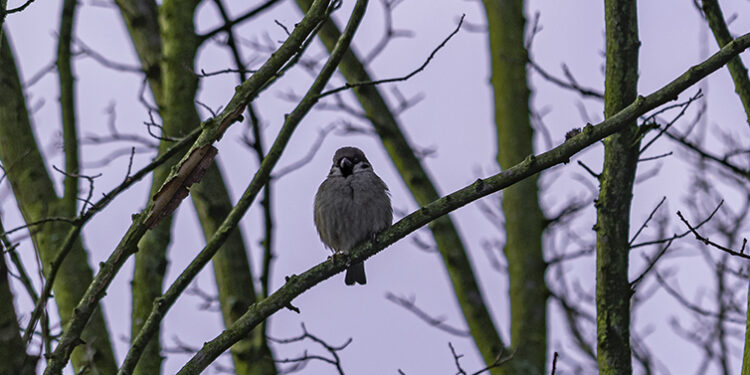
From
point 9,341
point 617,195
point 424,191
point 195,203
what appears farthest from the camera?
point 424,191

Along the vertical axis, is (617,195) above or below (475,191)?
above

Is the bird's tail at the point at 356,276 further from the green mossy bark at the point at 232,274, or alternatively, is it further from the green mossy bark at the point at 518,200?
the green mossy bark at the point at 518,200

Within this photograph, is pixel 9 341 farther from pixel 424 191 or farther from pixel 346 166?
pixel 424 191

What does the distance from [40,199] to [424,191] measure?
279 centimetres

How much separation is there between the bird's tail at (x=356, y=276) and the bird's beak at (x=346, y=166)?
615 mm

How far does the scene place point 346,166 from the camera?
18.0ft

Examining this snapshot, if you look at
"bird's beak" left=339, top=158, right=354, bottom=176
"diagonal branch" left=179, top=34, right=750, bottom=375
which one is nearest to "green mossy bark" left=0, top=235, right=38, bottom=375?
"diagonal branch" left=179, top=34, right=750, bottom=375

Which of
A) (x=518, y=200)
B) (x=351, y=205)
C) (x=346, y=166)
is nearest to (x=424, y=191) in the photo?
(x=518, y=200)

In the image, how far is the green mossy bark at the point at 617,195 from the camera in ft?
12.6

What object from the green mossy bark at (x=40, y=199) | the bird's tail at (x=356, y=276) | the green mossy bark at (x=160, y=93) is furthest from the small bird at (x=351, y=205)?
the green mossy bark at (x=40, y=199)

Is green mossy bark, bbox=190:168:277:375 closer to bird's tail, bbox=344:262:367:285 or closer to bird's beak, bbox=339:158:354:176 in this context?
bird's tail, bbox=344:262:367:285

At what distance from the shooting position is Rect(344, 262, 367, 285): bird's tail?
219 inches

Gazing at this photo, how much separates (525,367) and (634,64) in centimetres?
290

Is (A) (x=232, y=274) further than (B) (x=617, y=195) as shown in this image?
Yes
